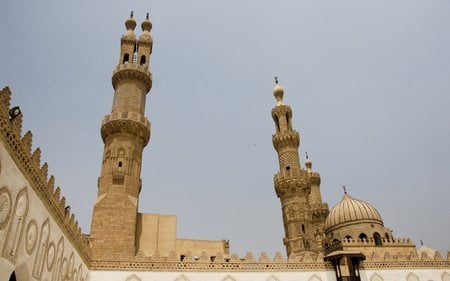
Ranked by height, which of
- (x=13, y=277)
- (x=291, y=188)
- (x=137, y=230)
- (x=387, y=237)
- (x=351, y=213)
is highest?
(x=291, y=188)

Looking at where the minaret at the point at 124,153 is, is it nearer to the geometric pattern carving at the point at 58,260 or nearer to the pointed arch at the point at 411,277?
the geometric pattern carving at the point at 58,260

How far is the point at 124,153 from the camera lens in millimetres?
18656

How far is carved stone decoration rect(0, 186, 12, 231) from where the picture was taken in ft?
21.9

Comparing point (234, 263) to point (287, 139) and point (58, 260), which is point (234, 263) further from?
point (287, 139)

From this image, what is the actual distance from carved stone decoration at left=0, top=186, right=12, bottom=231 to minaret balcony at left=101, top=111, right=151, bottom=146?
1247 centimetres

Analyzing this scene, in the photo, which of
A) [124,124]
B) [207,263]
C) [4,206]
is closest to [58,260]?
[4,206]

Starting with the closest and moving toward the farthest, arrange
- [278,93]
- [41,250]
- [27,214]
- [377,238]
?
[27,214] < [41,250] < [377,238] < [278,93]

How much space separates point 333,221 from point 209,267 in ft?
45.0

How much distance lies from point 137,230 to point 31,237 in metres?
10.1

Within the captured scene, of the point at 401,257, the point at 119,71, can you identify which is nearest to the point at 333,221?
the point at 401,257

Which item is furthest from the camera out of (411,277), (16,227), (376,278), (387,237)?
(387,237)

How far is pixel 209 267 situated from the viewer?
15609 mm

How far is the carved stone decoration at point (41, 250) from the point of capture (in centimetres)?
851

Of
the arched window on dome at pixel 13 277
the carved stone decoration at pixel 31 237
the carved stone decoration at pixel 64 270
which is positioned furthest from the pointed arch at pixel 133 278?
the arched window on dome at pixel 13 277
